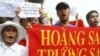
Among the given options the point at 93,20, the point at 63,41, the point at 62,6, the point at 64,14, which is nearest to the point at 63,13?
the point at 64,14

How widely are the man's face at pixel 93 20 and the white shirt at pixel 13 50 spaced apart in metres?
1.43

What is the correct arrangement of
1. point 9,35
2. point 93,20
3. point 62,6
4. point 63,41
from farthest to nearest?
point 93,20 < point 62,6 < point 63,41 < point 9,35

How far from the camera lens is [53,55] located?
5.86 m

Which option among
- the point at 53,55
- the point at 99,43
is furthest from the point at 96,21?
the point at 53,55

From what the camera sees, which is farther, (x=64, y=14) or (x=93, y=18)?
(x=93, y=18)

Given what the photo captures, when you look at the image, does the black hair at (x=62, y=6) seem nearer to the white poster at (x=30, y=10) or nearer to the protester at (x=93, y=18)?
the protester at (x=93, y=18)

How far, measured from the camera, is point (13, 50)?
5.82 m

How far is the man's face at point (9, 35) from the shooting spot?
5.75 metres

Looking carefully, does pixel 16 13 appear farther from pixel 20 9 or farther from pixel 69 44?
pixel 69 44

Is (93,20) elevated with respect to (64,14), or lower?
lower

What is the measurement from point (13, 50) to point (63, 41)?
0.71m

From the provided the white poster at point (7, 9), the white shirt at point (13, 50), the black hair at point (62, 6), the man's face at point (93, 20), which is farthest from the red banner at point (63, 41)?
the white poster at point (7, 9)

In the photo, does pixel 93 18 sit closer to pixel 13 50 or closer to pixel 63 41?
pixel 63 41

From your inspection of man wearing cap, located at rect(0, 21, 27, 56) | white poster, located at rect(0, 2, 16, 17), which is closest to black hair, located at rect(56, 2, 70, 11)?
man wearing cap, located at rect(0, 21, 27, 56)
